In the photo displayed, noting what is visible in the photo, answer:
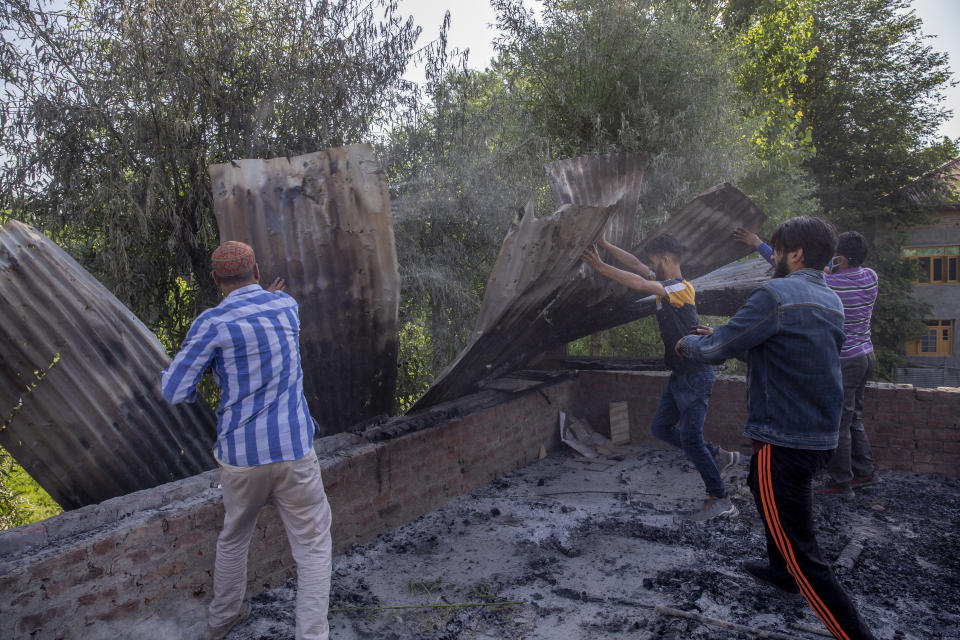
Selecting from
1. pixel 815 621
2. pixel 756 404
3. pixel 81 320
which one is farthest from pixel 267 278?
pixel 815 621

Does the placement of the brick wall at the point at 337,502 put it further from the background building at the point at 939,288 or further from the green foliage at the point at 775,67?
the background building at the point at 939,288

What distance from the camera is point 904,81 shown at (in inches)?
790

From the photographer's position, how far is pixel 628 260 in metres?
4.10

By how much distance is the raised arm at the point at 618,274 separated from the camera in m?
3.64

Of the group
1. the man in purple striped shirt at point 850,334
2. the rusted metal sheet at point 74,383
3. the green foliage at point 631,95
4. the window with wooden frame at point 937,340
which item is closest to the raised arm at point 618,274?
the man in purple striped shirt at point 850,334

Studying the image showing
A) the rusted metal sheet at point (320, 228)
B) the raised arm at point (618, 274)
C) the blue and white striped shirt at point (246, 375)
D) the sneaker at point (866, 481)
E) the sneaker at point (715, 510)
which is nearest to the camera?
the blue and white striped shirt at point (246, 375)

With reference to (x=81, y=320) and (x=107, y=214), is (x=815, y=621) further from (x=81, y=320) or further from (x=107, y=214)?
(x=107, y=214)

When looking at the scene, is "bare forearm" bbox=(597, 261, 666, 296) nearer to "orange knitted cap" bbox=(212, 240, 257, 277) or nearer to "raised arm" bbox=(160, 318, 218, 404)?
"orange knitted cap" bbox=(212, 240, 257, 277)

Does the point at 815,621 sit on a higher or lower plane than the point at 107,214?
lower

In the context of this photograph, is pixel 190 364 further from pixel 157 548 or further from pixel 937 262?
pixel 937 262

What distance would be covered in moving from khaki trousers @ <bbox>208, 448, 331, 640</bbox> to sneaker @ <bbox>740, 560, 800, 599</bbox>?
210 centimetres

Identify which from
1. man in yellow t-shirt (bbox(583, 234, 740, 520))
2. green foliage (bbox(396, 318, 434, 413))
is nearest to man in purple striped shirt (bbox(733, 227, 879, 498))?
man in yellow t-shirt (bbox(583, 234, 740, 520))

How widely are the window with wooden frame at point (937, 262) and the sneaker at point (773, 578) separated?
72.5ft

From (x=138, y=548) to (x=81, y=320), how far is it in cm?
110
